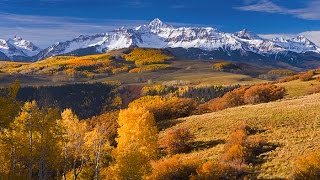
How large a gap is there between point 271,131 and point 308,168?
16075mm

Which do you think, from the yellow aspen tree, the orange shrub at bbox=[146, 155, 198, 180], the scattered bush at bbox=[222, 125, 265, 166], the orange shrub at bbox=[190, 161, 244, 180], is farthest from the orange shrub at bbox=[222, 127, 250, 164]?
the yellow aspen tree

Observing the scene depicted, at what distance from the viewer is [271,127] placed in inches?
2354

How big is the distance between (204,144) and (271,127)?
Answer: 9.36 metres

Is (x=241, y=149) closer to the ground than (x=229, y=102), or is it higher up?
higher up

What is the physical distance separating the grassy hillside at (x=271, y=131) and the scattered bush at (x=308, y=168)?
133 centimetres

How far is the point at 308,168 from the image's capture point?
4219cm

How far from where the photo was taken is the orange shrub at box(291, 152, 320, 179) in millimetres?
42156

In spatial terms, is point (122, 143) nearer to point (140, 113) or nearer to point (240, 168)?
point (140, 113)

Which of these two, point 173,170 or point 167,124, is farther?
point 167,124

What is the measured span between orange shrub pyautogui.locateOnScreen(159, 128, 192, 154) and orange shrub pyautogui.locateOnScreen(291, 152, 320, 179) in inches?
775

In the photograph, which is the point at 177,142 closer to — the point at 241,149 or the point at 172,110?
the point at 241,149

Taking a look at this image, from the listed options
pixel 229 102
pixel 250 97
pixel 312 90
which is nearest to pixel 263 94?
pixel 250 97

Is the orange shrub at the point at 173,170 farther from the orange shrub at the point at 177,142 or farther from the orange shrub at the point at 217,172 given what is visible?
the orange shrub at the point at 177,142

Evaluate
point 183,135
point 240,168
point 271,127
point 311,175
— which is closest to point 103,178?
point 183,135
